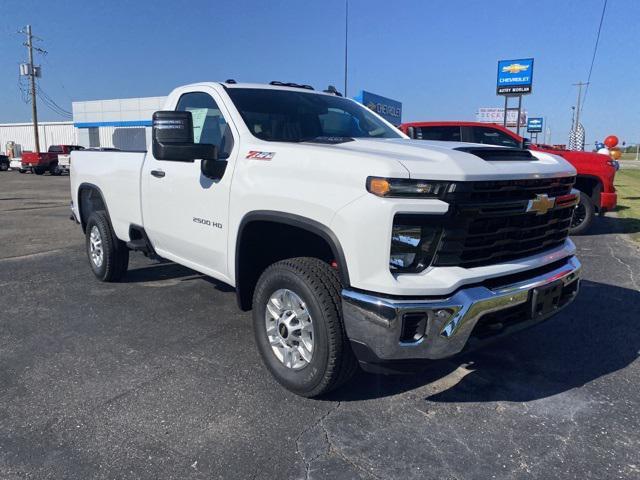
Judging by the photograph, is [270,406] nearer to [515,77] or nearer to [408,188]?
[408,188]

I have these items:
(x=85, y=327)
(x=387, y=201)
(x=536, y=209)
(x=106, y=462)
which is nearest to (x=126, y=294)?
(x=85, y=327)

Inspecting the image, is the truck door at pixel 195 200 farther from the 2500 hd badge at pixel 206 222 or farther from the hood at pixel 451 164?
the hood at pixel 451 164

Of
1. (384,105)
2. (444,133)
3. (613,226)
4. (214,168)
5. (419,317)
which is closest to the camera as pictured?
(419,317)

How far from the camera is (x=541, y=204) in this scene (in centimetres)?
305

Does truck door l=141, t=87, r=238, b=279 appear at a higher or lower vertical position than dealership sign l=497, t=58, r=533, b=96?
lower

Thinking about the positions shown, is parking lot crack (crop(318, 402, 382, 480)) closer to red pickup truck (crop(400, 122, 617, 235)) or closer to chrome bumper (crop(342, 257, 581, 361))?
chrome bumper (crop(342, 257, 581, 361))

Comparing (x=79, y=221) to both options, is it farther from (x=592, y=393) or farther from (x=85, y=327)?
(x=592, y=393)

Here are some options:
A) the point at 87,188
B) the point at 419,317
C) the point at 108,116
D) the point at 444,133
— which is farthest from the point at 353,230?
→ the point at 108,116

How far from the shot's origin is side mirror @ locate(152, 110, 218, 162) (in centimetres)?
340

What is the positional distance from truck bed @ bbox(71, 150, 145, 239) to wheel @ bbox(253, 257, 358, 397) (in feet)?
7.18

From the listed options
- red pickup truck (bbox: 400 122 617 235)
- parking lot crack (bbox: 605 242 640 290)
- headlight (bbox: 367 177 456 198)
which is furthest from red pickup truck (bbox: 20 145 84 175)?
headlight (bbox: 367 177 456 198)

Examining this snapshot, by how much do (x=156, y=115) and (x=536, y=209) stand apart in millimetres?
2481

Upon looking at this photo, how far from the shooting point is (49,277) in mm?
6191

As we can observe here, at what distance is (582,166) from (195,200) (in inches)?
305
